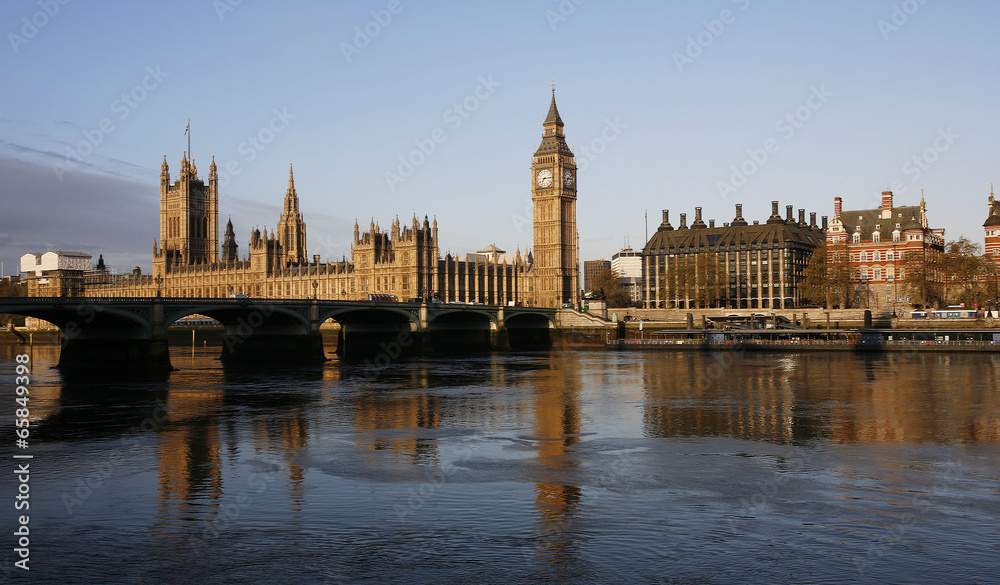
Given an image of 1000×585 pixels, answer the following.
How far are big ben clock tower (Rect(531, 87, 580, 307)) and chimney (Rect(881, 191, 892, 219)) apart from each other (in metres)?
49.9

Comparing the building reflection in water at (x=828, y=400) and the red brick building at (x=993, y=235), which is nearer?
the building reflection in water at (x=828, y=400)

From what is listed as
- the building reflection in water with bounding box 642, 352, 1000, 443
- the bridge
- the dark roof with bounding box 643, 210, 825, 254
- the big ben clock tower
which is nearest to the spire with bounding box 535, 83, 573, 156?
Result: the big ben clock tower

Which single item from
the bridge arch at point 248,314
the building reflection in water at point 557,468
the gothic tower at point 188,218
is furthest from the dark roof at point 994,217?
the gothic tower at point 188,218

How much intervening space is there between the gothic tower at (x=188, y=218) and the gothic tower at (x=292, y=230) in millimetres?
24869

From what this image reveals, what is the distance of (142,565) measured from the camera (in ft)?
50.9

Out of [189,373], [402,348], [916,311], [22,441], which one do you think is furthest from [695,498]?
[916,311]

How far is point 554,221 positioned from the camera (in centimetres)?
14125

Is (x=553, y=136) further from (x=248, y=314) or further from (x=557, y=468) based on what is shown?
(x=557, y=468)

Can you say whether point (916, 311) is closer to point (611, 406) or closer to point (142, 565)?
point (611, 406)

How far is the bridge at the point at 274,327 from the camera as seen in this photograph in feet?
180

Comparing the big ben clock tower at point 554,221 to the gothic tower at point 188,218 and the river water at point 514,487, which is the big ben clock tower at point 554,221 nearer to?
the gothic tower at point 188,218

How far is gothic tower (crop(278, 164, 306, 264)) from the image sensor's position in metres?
159

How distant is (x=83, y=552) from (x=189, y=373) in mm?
43361

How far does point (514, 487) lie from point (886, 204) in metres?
100
